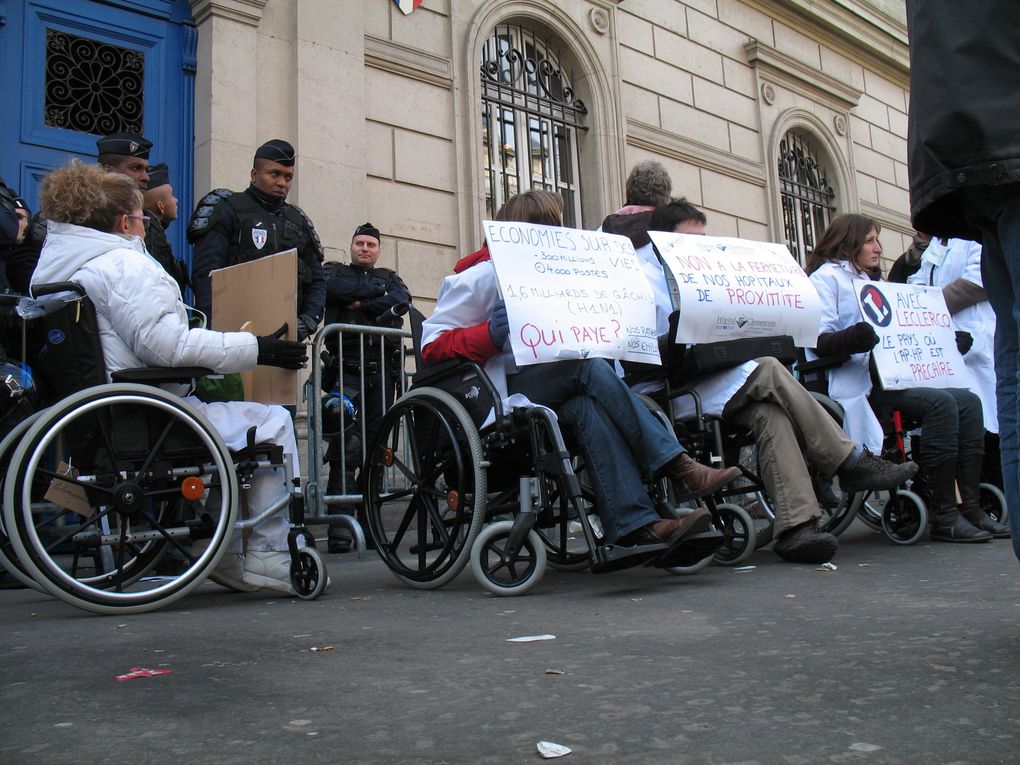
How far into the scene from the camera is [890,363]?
5.23m

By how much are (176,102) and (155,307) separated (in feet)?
15.3

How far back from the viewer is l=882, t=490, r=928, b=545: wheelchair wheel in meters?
5.03

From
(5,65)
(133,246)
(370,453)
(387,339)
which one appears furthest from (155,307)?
(5,65)

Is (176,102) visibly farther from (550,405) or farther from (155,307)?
(550,405)

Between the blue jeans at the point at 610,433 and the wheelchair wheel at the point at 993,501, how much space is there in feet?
9.08

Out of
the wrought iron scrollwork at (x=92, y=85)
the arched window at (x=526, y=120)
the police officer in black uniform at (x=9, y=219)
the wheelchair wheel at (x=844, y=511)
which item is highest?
the arched window at (x=526, y=120)

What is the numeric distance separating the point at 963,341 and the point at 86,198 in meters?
4.57

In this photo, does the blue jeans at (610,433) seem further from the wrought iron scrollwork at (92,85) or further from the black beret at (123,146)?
the wrought iron scrollwork at (92,85)

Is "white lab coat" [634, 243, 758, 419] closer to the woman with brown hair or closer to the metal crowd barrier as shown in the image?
the woman with brown hair

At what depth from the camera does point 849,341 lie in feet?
16.8

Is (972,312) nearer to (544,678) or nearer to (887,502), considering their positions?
(887,502)

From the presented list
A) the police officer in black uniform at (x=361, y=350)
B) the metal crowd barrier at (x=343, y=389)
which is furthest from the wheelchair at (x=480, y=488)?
the metal crowd barrier at (x=343, y=389)

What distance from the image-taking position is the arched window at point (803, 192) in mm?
13750

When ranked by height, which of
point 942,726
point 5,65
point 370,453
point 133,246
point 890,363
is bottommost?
point 942,726
